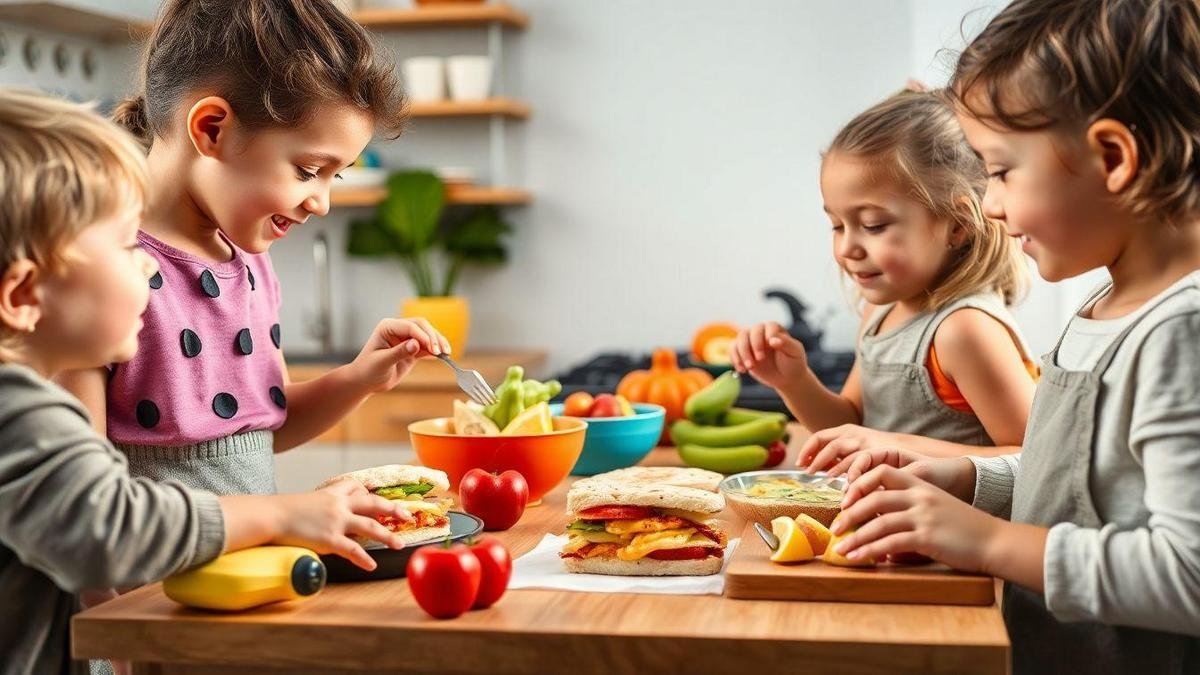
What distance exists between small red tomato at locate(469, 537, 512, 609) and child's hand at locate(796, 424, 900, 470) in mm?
464

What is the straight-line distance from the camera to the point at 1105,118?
1.19m

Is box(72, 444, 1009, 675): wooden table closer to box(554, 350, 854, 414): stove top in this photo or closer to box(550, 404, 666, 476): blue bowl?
box(550, 404, 666, 476): blue bowl

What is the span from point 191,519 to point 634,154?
11.7 feet

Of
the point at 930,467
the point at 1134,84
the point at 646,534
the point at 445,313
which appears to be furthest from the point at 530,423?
the point at 445,313

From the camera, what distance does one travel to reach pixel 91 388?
59.2 inches

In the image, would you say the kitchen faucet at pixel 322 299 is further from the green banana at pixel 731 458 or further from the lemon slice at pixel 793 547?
the lemon slice at pixel 793 547

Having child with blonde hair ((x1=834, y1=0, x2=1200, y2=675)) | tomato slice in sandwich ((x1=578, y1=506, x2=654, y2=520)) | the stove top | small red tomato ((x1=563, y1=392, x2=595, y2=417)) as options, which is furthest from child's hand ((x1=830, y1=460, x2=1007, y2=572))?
the stove top

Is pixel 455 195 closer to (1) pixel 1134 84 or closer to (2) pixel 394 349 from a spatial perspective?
(2) pixel 394 349

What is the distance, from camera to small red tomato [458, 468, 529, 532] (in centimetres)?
150

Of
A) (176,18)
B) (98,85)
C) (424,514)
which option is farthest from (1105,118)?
(98,85)

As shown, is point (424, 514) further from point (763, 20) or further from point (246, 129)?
point (763, 20)

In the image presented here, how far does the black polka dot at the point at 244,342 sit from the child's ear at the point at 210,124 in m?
0.24

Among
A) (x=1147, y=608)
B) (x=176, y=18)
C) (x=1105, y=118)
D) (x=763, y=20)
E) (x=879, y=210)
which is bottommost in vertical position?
(x=1147, y=608)

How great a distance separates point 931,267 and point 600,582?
824 millimetres
